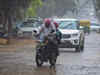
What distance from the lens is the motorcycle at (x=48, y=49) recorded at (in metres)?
14.2

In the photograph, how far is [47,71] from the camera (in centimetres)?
1384

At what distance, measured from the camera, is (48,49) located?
47.5 ft

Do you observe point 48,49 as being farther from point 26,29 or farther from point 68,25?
point 26,29

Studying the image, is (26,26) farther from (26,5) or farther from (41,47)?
(41,47)

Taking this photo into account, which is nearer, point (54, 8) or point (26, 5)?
point (26, 5)

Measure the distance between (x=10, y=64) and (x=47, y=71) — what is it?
2.66 meters

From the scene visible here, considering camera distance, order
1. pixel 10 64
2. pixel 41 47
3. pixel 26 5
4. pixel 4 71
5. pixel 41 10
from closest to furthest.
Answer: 1. pixel 4 71
2. pixel 41 47
3. pixel 10 64
4. pixel 26 5
5. pixel 41 10

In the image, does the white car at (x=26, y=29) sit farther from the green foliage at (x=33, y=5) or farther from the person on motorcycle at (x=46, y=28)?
the person on motorcycle at (x=46, y=28)

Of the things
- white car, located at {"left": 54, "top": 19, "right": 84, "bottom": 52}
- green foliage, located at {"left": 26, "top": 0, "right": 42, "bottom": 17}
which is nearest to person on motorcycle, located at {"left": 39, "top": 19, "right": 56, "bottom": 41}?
white car, located at {"left": 54, "top": 19, "right": 84, "bottom": 52}

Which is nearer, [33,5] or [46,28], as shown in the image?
[46,28]

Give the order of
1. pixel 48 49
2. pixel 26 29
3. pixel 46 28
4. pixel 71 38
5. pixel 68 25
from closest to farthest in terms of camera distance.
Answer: pixel 48 49, pixel 46 28, pixel 71 38, pixel 68 25, pixel 26 29

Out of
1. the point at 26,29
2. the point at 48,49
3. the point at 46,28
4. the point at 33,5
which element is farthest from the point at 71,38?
the point at 33,5

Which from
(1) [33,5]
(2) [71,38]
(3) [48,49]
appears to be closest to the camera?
(3) [48,49]

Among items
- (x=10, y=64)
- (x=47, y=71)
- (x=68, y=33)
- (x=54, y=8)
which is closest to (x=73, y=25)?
(x=68, y=33)
